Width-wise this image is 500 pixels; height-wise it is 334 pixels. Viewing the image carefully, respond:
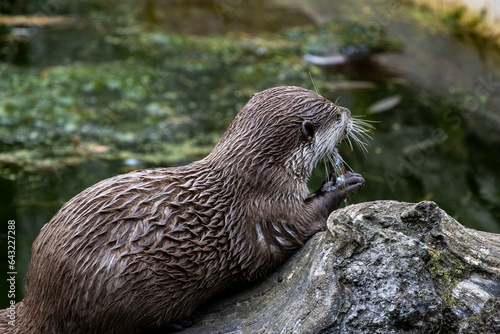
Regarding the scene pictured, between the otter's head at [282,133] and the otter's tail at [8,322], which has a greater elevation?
the otter's head at [282,133]

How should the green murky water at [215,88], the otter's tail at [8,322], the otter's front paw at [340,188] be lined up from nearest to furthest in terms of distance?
the otter's tail at [8,322], the otter's front paw at [340,188], the green murky water at [215,88]

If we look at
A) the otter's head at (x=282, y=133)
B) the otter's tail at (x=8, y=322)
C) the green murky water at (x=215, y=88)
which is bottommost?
the green murky water at (x=215, y=88)

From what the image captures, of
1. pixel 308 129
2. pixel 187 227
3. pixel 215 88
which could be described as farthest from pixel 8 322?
pixel 215 88

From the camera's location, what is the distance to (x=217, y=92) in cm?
667

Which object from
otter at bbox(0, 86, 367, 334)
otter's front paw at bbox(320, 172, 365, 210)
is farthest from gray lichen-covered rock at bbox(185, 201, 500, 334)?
otter's front paw at bbox(320, 172, 365, 210)

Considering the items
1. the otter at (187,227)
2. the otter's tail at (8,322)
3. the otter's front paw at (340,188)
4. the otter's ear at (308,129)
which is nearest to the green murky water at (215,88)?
the otter's tail at (8,322)

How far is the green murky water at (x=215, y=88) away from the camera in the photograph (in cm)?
514

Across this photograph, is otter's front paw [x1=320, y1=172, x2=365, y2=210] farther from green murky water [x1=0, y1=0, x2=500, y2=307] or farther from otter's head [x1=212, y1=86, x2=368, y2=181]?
green murky water [x1=0, y1=0, x2=500, y2=307]

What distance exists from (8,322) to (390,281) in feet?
4.96

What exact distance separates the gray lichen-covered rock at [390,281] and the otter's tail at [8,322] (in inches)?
27.7

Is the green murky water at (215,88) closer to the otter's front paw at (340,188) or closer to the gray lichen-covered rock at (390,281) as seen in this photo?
the otter's front paw at (340,188)

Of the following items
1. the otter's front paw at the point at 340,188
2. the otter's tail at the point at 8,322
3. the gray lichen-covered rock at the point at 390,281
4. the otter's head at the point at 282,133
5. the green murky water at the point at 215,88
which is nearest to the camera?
the gray lichen-covered rock at the point at 390,281

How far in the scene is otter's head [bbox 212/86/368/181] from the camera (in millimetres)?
2811

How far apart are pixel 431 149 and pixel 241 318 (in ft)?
11.8
